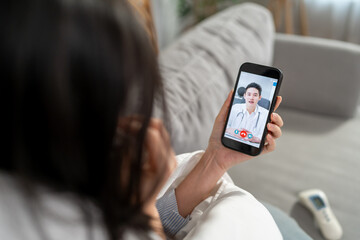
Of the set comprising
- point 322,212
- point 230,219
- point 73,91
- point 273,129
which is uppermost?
point 73,91

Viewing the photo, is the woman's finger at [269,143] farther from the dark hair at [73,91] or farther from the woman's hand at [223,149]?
the dark hair at [73,91]

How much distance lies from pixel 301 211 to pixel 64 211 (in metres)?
0.44

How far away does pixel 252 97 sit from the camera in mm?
418

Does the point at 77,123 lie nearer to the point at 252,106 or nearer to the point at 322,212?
the point at 252,106

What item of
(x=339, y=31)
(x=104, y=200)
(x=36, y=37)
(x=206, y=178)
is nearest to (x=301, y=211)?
(x=206, y=178)

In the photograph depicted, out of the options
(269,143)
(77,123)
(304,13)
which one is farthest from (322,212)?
(304,13)

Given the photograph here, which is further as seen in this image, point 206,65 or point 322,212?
point 206,65

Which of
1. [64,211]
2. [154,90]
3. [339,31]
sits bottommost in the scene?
[339,31]

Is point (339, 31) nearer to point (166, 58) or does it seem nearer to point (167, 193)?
point (166, 58)

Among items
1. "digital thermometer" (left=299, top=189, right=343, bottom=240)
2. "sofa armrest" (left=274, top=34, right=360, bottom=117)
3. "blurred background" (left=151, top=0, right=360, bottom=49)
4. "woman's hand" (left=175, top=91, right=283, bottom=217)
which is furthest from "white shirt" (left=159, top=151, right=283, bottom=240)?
"blurred background" (left=151, top=0, right=360, bottom=49)

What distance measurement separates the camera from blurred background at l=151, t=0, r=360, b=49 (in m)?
2.02

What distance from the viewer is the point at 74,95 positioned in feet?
0.87

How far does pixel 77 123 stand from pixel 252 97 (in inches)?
9.2

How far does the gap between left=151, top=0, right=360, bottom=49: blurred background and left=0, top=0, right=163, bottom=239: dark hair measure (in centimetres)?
207
